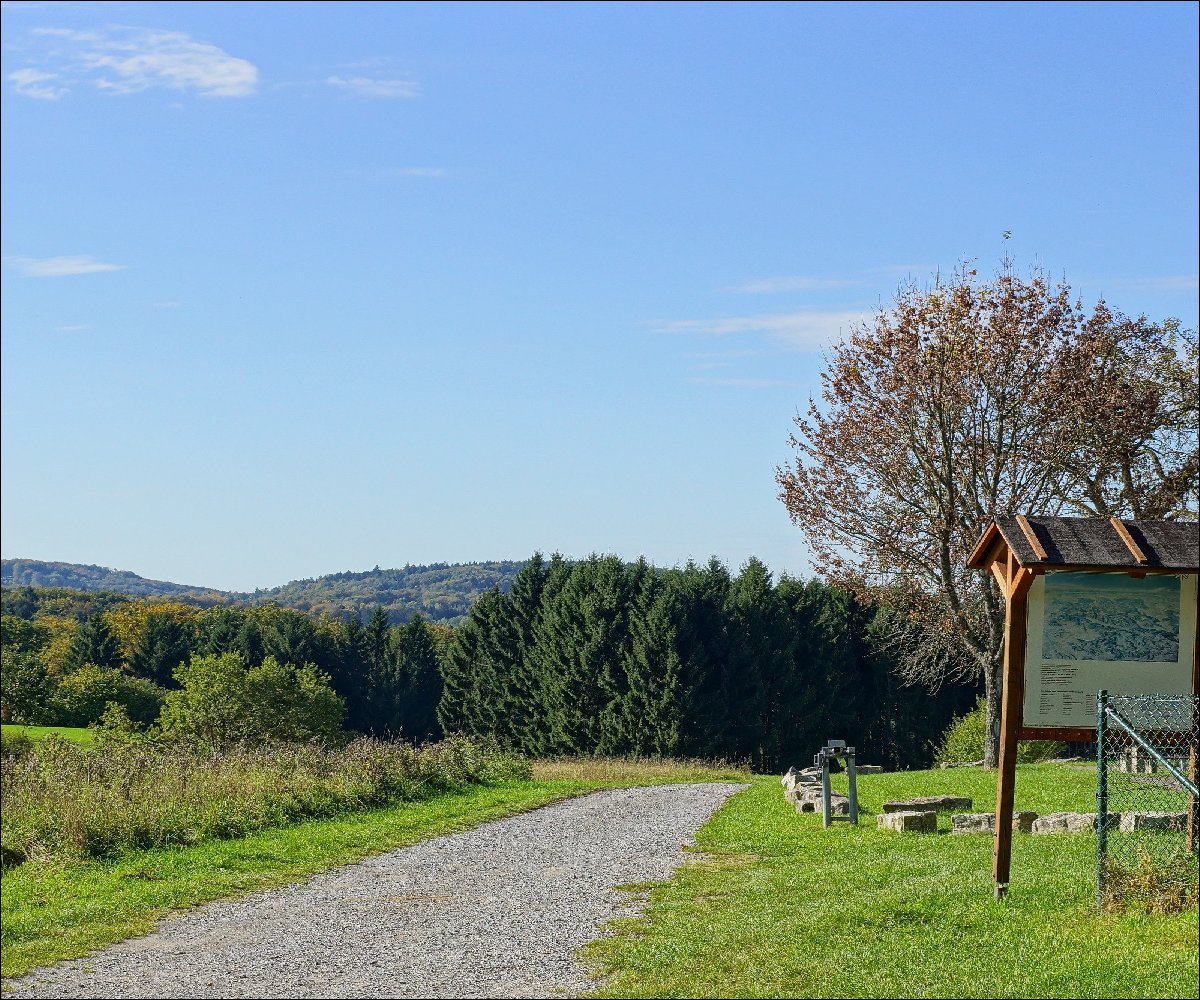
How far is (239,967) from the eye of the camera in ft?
27.2

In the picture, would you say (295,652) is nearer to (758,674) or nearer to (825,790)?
(758,674)

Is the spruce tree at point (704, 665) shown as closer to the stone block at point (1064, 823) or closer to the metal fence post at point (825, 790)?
the metal fence post at point (825, 790)

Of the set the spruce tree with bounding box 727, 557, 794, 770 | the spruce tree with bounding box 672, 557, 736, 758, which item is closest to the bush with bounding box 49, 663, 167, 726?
the spruce tree with bounding box 672, 557, 736, 758

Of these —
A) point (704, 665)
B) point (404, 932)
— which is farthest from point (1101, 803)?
point (704, 665)

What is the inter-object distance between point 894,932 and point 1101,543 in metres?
3.81

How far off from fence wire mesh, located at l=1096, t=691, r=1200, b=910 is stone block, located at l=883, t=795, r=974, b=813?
3.49m

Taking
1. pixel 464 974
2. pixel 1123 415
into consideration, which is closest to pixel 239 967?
pixel 464 974

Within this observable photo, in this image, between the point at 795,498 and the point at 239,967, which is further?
the point at 795,498

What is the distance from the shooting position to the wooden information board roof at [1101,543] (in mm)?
10367

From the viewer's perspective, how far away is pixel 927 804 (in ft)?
57.3

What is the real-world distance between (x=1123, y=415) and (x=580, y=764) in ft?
47.0

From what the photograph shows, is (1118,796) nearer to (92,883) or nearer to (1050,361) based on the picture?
(1050,361)

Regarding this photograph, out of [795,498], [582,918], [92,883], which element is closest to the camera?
[582,918]

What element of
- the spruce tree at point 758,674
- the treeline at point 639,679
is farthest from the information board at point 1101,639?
the spruce tree at point 758,674
